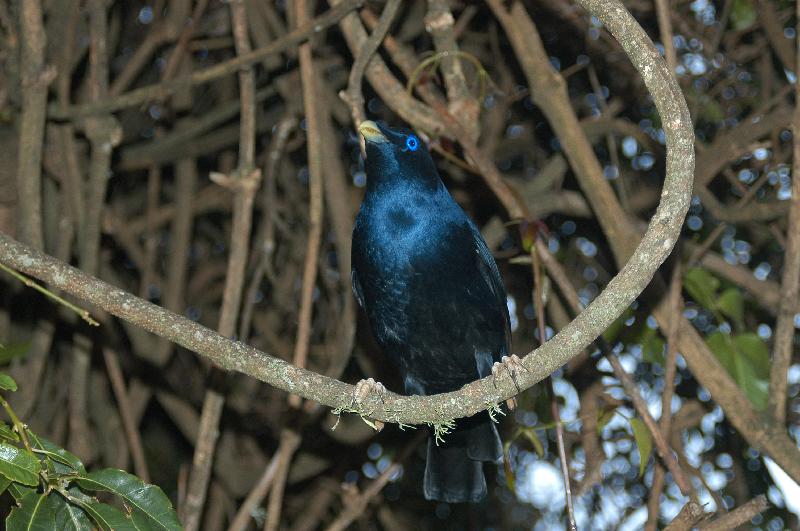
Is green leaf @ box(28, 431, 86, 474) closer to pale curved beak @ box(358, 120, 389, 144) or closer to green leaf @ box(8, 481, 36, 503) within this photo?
green leaf @ box(8, 481, 36, 503)

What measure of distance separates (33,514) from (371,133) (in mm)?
2103

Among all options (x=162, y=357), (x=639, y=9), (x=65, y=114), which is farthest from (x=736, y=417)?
(x=65, y=114)

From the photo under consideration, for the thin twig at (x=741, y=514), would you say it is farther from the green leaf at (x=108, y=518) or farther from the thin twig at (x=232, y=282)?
the thin twig at (x=232, y=282)

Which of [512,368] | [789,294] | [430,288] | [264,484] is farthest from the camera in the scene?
[264,484]

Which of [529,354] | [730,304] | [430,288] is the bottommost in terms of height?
[529,354]

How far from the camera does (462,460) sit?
158 inches

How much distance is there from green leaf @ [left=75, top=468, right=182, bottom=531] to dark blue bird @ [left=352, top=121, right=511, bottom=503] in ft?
4.81

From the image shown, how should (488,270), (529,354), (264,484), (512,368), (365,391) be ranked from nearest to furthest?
(529,354)
(512,368)
(365,391)
(488,270)
(264,484)

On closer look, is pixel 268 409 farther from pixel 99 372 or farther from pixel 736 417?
pixel 736 417

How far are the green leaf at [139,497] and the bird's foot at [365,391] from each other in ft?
1.92

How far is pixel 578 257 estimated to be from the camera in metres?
5.70

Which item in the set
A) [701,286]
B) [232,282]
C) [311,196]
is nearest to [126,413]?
[232,282]

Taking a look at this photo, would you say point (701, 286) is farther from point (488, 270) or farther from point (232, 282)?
point (232, 282)

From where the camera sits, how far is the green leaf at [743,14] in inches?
192
